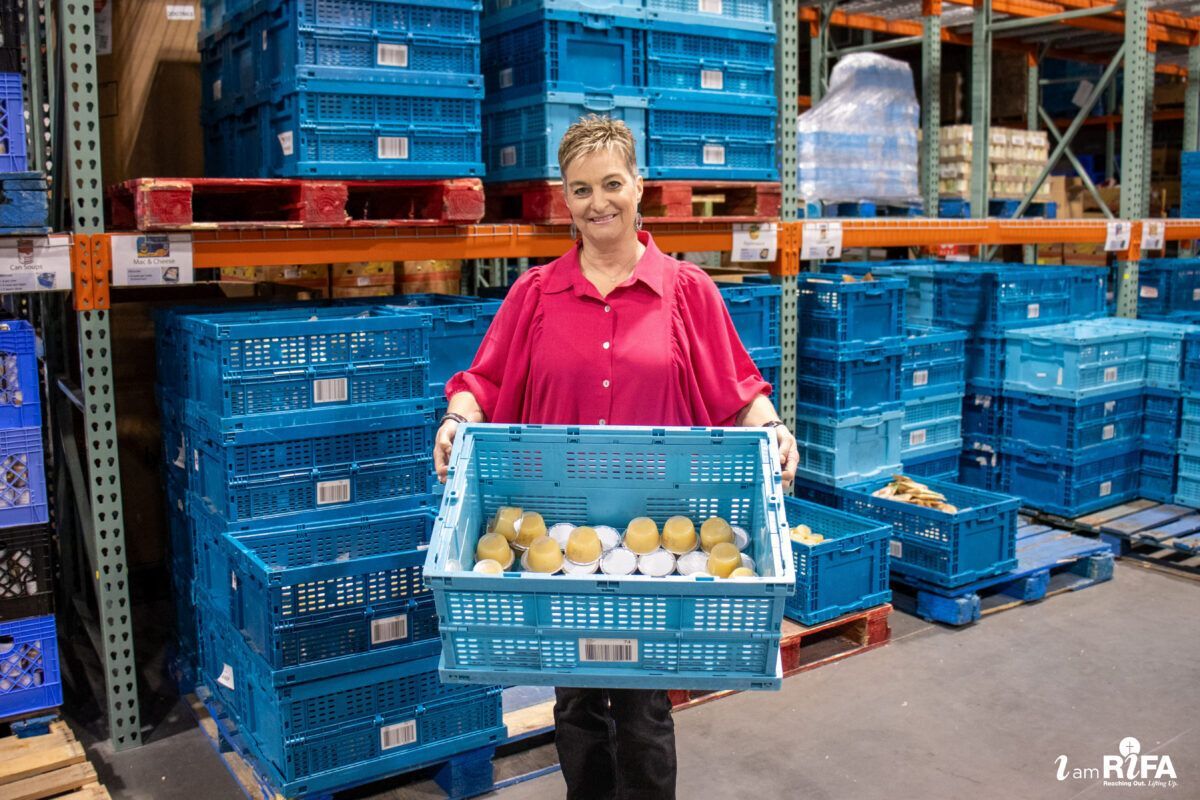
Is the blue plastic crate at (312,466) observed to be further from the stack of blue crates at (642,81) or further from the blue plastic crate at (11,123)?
the stack of blue crates at (642,81)

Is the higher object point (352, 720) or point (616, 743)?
point (616, 743)

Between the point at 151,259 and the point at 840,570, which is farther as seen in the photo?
the point at 840,570

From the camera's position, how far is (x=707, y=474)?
10.3ft

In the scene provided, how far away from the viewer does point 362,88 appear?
491cm

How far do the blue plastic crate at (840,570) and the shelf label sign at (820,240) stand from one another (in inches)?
62.2

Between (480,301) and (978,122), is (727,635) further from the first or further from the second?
(978,122)

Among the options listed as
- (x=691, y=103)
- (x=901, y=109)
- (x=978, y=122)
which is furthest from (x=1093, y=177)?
(x=691, y=103)

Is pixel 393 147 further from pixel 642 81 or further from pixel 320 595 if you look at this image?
pixel 320 595

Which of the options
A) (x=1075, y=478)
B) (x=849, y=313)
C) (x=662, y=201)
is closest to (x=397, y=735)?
(x=662, y=201)

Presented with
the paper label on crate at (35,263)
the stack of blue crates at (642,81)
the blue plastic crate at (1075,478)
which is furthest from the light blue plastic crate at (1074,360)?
the paper label on crate at (35,263)

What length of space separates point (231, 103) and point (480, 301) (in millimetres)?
1637

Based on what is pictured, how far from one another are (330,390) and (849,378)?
11.3 ft

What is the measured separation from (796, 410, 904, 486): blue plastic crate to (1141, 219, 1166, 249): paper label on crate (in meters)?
3.57

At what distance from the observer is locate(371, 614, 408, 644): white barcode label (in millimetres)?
4230
